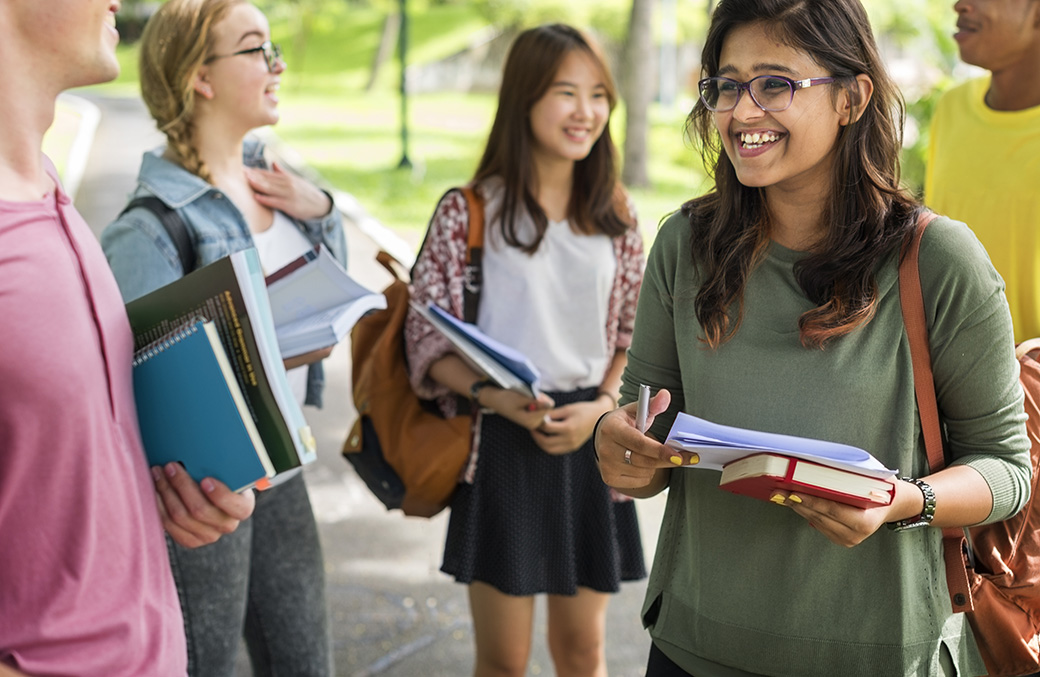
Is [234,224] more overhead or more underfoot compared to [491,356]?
more overhead

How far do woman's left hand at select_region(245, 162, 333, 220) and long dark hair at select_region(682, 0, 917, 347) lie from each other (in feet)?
4.73

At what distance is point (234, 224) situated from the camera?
9.19ft

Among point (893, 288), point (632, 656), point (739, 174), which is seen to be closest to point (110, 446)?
point (739, 174)

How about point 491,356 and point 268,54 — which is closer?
point 491,356

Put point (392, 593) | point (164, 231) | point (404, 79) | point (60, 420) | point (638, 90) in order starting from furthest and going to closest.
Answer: point (404, 79)
point (638, 90)
point (392, 593)
point (164, 231)
point (60, 420)

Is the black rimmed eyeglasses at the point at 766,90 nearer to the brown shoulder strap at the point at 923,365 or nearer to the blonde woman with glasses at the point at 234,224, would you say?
the brown shoulder strap at the point at 923,365

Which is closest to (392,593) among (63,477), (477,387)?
(477,387)

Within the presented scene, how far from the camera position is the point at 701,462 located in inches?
72.1

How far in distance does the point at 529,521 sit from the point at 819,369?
1.42 m

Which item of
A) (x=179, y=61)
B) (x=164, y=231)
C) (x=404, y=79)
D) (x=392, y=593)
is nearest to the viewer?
(x=164, y=231)

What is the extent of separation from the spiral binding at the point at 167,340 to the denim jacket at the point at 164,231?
0.70 m

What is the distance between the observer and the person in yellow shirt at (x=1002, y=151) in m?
2.56

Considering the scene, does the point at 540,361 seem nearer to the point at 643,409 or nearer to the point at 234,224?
the point at 234,224

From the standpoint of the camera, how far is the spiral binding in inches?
65.1
